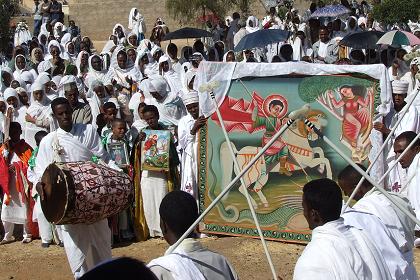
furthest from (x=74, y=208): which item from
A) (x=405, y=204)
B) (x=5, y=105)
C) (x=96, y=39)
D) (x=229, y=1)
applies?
(x=96, y=39)

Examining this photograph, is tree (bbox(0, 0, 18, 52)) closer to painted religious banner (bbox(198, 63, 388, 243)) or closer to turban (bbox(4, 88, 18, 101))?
turban (bbox(4, 88, 18, 101))

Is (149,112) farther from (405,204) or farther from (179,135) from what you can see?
(405,204)

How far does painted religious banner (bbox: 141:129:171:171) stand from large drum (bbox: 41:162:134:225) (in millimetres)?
→ 3309

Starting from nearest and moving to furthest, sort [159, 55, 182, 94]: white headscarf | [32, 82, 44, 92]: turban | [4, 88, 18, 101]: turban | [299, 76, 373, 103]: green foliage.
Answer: [299, 76, 373, 103]: green foliage, [32, 82, 44, 92]: turban, [4, 88, 18, 101]: turban, [159, 55, 182, 94]: white headscarf

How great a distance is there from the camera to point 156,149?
10617 mm

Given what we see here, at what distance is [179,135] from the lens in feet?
35.3

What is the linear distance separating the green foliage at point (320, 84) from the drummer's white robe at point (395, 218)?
410 cm

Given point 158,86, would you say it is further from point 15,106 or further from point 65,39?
point 65,39

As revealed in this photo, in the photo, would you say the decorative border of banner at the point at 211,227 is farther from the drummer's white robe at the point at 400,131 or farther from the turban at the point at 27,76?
the turban at the point at 27,76

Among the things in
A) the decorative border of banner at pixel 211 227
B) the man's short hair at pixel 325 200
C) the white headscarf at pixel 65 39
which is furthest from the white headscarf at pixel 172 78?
the man's short hair at pixel 325 200

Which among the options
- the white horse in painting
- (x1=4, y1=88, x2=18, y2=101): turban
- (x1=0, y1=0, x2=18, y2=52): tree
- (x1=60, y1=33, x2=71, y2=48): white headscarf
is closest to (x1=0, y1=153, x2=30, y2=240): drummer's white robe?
(x1=4, y1=88, x2=18, y2=101): turban

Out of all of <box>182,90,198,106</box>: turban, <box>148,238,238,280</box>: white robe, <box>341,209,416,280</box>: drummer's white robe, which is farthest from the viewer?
<box>182,90,198,106</box>: turban

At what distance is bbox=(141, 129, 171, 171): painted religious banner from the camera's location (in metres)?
10.6

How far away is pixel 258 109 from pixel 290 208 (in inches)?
48.2
